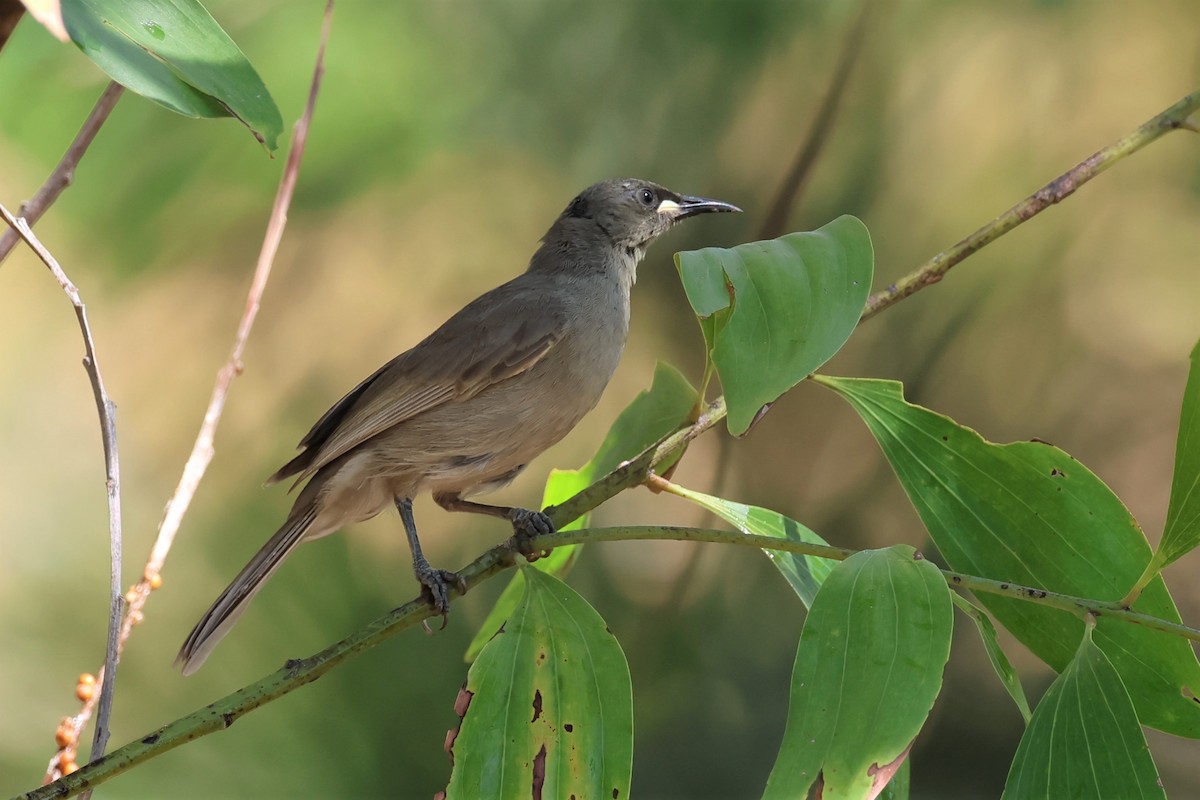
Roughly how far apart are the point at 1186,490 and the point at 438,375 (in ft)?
4.33

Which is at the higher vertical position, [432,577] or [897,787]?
[432,577]

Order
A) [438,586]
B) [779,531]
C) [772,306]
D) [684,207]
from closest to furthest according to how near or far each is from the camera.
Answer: [772,306], [779,531], [438,586], [684,207]

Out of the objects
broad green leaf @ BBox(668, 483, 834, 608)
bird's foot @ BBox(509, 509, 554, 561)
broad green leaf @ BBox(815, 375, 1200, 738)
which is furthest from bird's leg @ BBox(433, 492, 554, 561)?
broad green leaf @ BBox(815, 375, 1200, 738)

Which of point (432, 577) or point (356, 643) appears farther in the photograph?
point (432, 577)

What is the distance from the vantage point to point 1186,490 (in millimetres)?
1023

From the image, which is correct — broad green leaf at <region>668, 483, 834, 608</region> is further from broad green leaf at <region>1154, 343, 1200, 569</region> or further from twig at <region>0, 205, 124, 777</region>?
twig at <region>0, 205, 124, 777</region>

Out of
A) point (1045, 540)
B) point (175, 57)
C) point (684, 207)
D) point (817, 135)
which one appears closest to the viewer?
point (175, 57)

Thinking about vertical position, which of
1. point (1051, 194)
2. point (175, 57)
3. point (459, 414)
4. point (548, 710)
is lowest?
point (548, 710)

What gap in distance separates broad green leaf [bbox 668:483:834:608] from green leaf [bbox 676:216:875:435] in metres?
0.41

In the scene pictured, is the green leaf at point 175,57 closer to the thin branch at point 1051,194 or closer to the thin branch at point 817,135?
the thin branch at point 1051,194

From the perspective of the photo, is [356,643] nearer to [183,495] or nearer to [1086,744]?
[183,495]

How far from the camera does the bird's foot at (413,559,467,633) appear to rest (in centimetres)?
135

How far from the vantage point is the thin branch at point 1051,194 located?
3.85ft

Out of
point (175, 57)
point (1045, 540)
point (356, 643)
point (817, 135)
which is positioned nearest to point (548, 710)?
point (356, 643)
